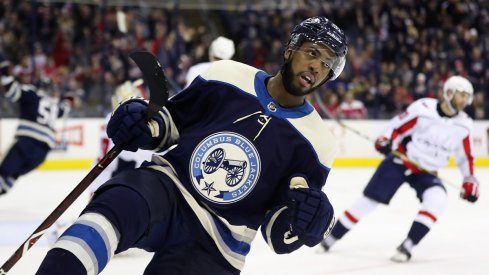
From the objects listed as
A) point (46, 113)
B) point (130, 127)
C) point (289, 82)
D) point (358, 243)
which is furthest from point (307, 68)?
point (46, 113)

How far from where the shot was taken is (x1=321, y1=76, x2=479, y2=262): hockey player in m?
4.39

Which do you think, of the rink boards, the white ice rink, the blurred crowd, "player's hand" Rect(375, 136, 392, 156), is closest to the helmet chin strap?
"player's hand" Rect(375, 136, 392, 156)

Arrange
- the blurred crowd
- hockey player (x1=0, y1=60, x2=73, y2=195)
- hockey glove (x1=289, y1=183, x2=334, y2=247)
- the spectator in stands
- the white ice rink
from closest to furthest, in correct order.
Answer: hockey glove (x1=289, y1=183, x2=334, y2=247) < the white ice rink < hockey player (x1=0, y1=60, x2=73, y2=195) < the blurred crowd < the spectator in stands

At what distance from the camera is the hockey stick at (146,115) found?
203 cm

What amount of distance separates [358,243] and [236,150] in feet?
8.97

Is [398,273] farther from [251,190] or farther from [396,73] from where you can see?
[396,73]

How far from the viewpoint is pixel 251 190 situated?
2.14 m

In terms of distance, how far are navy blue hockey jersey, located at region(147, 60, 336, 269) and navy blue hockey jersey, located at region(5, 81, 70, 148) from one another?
3.79 meters

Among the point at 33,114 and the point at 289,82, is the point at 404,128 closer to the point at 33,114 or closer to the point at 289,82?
the point at 289,82

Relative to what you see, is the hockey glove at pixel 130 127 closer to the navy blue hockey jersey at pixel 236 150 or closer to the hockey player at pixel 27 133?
the navy blue hockey jersey at pixel 236 150

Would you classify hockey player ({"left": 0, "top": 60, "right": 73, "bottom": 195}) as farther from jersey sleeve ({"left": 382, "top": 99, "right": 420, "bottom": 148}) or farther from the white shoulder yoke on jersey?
the white shoulder yoke on jersey

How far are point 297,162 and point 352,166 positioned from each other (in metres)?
6.94

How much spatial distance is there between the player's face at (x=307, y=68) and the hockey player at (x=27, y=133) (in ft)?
13.0

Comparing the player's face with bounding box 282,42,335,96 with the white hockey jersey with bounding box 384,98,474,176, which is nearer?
the player's face with bounding box 282,42,335,96
